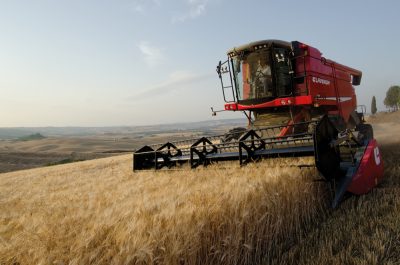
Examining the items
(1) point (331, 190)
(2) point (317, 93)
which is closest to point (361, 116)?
(2) point (317, 93)

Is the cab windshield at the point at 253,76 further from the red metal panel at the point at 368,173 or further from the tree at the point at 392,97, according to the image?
the tree at the point at 392,97

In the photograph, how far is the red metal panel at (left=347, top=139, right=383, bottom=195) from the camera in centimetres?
448

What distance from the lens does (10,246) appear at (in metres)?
2.22

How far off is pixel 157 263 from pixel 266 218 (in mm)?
1456

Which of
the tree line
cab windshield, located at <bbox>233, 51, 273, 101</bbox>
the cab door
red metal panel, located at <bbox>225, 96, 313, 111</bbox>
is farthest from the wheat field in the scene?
the tree line

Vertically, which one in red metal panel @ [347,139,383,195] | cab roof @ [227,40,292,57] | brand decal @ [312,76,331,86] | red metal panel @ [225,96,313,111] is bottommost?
red metal panel @ [347,139,383,195]

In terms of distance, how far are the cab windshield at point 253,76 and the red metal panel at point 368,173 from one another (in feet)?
12.3

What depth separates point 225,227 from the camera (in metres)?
2.91

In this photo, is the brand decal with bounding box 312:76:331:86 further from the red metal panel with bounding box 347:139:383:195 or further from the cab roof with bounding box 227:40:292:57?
the red metal panel with bounding box 347:139:383:195

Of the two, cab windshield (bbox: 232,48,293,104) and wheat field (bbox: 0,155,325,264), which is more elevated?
cab windshield (bbox: 232,48,293,104)

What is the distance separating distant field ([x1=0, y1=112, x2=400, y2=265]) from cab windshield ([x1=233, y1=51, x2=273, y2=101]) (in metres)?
4.29

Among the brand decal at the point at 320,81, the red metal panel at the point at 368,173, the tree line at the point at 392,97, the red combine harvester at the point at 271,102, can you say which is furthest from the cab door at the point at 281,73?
the tree line at the point at 392,97

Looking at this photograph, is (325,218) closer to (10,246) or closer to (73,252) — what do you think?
(73,252)

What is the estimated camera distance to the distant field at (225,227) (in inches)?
86.5
